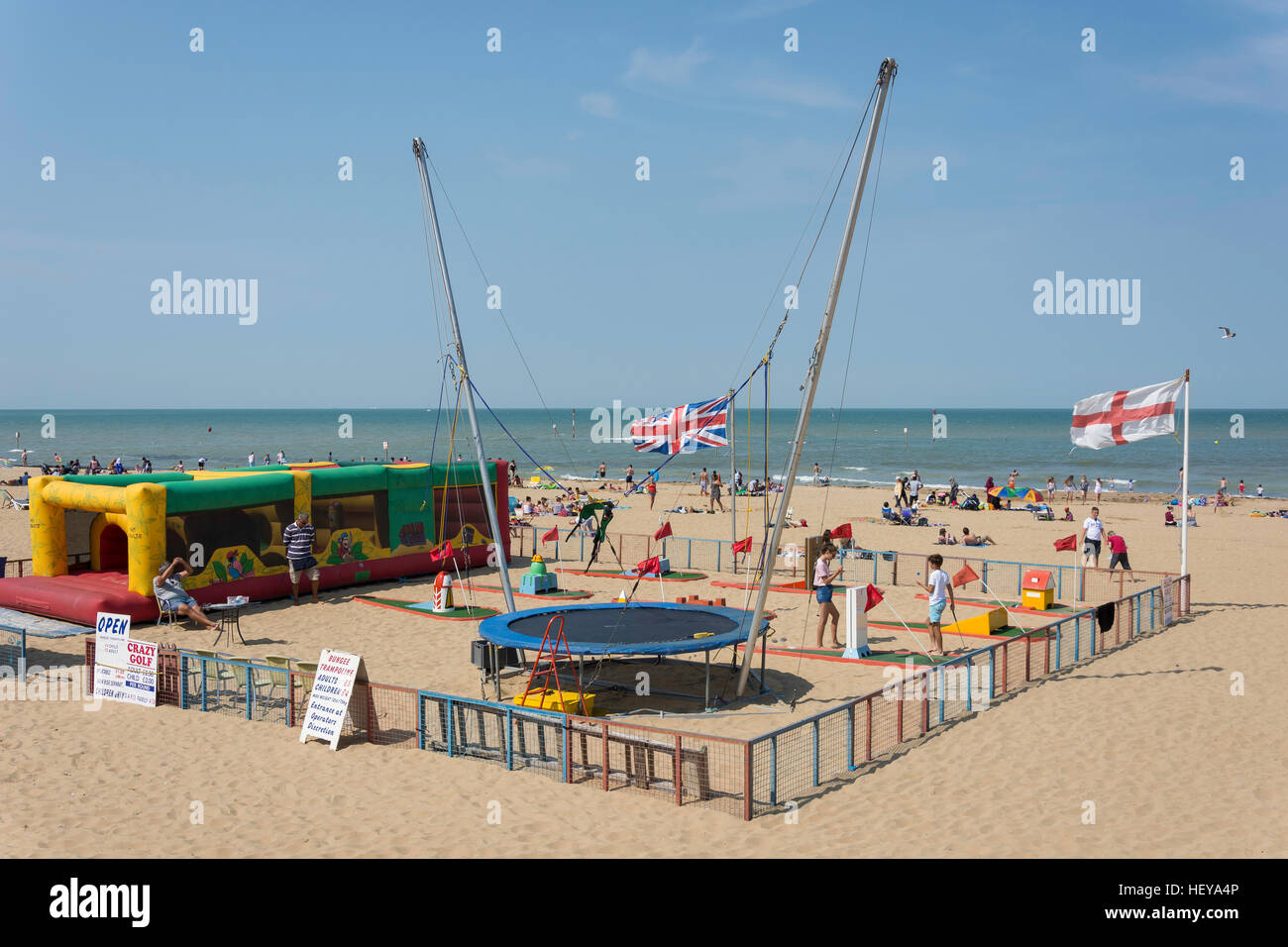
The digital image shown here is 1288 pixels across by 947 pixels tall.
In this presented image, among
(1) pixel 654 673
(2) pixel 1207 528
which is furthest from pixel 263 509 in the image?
(2) pixel 1207 528

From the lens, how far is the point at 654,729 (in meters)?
9.97

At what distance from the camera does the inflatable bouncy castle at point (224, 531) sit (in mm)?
19016

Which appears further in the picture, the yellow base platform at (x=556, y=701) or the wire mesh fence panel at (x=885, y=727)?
the yellow base platform at (x=556, y=701)

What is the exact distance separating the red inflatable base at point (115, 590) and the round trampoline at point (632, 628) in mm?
8092

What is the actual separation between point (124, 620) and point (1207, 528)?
1422 inches

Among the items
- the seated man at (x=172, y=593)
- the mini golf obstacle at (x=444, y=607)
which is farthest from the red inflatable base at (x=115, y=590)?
the mini golf obstacle at (x=444, y=607)

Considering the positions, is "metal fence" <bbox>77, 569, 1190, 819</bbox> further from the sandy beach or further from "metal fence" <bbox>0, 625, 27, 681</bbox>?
"metal fence" <bbox>0, 625, 27, 681</bbox>

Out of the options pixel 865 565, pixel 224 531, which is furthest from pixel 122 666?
pixel 865 565

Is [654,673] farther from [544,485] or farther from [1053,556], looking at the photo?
[544,485]

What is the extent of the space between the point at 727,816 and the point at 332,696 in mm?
5343

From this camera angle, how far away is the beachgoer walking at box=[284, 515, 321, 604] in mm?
21328

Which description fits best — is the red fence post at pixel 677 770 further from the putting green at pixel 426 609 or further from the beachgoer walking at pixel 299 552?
the beachgoer walking at pixel 299 552

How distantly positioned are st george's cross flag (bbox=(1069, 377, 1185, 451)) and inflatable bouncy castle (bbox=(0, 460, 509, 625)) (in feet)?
45.9

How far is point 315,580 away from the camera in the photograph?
21531 millimetres
